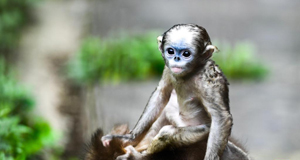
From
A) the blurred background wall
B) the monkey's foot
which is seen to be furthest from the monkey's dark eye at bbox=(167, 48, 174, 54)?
the blurred background wall

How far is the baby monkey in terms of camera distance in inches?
114

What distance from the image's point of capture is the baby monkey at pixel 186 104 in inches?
114

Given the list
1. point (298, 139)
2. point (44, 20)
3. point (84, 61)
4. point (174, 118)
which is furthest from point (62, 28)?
point (174, 118)

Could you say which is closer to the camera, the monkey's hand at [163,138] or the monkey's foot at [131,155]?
the monkey's hand at [163,138]

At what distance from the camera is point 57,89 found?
32.3ft

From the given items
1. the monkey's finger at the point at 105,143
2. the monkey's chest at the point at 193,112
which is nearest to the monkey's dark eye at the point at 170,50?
the monkey's chest at the point at 193,112

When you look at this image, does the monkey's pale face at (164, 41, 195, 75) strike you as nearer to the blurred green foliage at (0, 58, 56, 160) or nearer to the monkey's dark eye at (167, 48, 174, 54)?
the monkey's dark eye at (167, 48, 174, 54)

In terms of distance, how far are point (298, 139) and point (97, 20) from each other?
18.9 ft

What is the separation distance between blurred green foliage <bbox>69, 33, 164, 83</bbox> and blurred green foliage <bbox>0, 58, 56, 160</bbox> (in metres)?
1.46

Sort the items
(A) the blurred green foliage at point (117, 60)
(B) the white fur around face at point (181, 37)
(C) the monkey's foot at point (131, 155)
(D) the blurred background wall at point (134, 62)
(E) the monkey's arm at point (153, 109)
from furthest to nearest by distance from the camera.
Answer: (A) the blurred green foliage at point (117, 60)
(D) the blurred background wall at point (134, 62)
(E) the monkey's arm at point (153, 109)
(C) the monkey's foot at point (131, 155)
(B) the white fur around face at point (181, 37)

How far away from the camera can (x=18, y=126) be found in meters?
5.71

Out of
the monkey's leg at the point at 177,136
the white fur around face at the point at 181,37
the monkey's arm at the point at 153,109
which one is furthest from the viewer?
the monkey's arm at the point at 153,109

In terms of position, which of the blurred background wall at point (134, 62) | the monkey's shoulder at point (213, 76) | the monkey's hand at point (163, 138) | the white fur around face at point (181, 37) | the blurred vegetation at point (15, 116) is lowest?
the blurred background wall at point (134, 62)

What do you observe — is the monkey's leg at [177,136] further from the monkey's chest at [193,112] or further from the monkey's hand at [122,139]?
the monkey's hand at [122,139]
